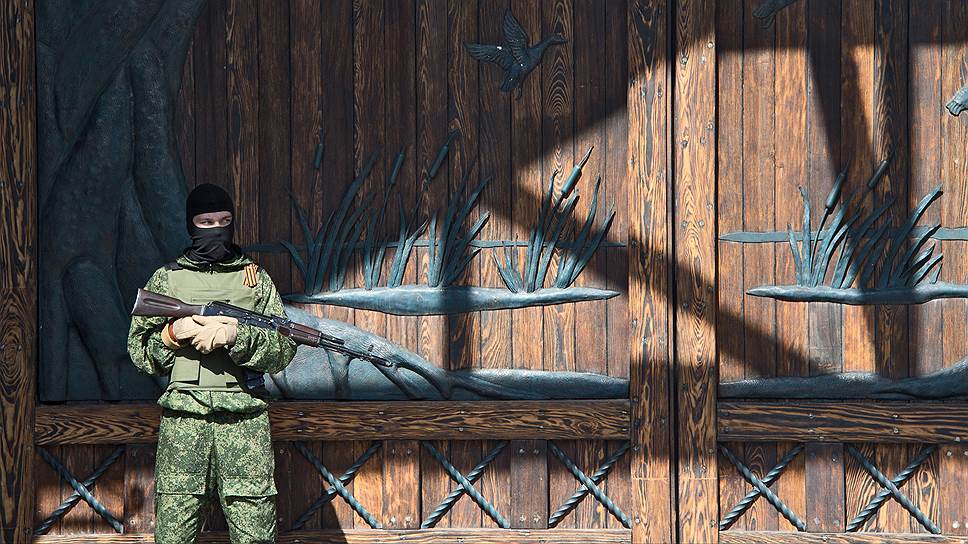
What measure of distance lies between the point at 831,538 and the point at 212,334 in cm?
264

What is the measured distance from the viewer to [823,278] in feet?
15.1

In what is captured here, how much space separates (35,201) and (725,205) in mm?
2894

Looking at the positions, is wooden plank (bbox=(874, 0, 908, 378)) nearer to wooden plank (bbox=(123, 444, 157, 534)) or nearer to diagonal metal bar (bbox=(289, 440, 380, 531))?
diagonal metal bar (bbox=(289, 440, 380, 531))

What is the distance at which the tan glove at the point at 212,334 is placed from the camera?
393 centimetres

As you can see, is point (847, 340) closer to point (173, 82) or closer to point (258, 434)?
point (258, 434)

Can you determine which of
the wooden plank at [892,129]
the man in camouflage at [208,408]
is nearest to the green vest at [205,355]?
the man in camouflage at [208,408]

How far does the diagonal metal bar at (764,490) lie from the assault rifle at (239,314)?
1666 mm

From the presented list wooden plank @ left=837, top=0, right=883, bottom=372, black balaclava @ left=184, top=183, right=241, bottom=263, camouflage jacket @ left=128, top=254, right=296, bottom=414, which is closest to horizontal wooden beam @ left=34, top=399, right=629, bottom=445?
camouflage jacket @ left=128, top=254, right=296, bottom=414

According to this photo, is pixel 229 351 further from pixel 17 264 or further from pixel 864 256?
pixel 864 256

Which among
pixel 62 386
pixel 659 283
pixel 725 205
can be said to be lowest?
pixel 62 386

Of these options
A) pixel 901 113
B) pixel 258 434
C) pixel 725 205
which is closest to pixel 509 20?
pixel 725 205

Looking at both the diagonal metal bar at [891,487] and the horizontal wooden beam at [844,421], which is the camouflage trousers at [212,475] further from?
the diagonal metal bar at [891,487]

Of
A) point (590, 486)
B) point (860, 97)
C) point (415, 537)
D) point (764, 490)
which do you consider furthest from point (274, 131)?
point (764, 490)

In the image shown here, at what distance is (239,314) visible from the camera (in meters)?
4.04
